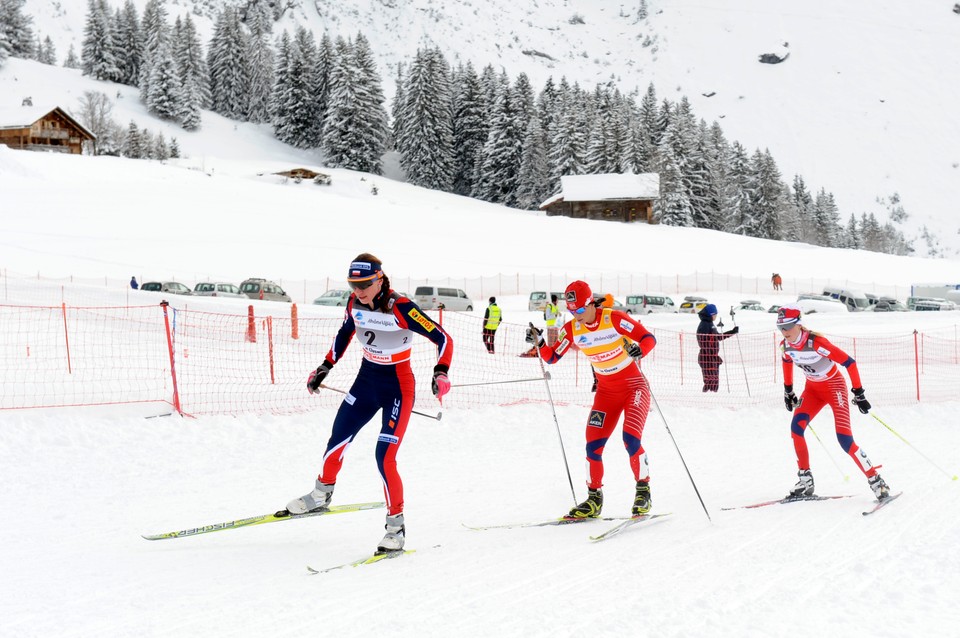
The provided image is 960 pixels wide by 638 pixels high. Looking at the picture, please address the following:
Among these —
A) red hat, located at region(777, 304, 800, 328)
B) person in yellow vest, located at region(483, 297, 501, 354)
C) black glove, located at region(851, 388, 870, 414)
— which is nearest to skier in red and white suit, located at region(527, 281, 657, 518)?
red hat, located at region(777, 304, 800, 328)

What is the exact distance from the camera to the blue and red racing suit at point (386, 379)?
5875mm

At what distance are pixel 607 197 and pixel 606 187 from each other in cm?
183

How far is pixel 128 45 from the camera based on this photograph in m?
102

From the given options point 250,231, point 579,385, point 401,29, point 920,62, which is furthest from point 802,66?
point 579,385

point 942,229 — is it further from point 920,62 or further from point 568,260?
point 568,260

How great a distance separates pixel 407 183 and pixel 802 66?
124383mm

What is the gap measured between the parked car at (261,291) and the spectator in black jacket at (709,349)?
→ 713 inches

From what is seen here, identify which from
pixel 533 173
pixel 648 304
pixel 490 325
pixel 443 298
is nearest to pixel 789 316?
pixel 490 325

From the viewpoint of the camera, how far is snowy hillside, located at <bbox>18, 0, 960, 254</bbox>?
132m

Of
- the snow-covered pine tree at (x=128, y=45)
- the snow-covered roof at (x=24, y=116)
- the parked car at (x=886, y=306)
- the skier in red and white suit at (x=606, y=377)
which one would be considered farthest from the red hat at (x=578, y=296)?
the snow-covered pine tree at (x=128, y=45)

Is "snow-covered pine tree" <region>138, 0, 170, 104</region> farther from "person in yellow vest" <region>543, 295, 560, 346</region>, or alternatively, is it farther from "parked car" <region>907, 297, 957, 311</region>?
"person in yellow vest" <region>543, 295, 560, 346</region>

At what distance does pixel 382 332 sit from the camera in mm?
5969

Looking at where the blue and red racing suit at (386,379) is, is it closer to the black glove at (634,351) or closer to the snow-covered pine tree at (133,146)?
the black glove at (634,351)

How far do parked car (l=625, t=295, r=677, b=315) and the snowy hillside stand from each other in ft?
330
